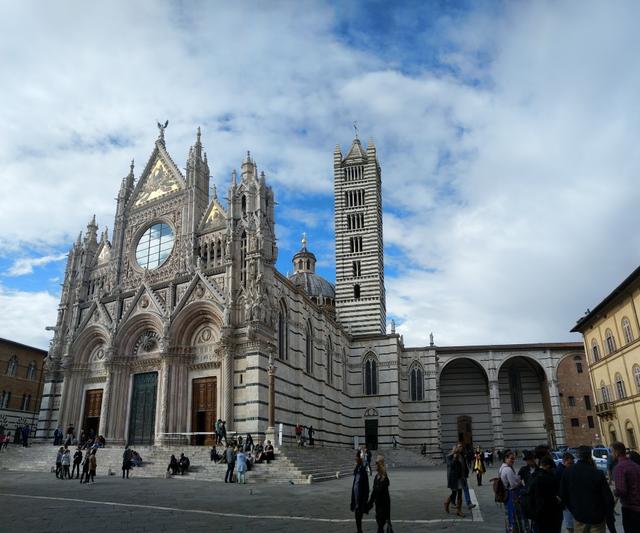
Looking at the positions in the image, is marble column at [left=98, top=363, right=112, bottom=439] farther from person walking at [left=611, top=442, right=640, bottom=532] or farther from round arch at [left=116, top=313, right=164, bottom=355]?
person walking at [left=611, top=442, right=640, bottom=532]

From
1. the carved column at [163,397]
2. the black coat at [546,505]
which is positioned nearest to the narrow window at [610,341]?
the carved column at [163,397]

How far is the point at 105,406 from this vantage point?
3000cm

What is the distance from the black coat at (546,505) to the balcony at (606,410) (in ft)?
91.8

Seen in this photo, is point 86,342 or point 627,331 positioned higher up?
point 86,342

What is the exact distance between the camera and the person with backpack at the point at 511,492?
881 cm

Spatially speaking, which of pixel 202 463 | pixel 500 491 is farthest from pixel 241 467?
pixel 500 491

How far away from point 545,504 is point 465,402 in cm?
4662

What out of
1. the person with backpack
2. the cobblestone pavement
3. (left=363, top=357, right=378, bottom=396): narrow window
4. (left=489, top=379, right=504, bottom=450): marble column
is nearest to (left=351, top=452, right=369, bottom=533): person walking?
the cobblestone pavement

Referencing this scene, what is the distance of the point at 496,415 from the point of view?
152 feet

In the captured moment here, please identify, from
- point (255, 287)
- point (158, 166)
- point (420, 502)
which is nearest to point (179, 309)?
point (255, 287)

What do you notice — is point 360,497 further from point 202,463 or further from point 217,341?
point 217,341

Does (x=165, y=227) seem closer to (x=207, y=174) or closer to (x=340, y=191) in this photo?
(x=207, y=174)

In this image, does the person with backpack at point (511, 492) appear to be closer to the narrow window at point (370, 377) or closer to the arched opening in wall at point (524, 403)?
the narrow window at point (370, 377)

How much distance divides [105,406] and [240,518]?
21.5 metres
